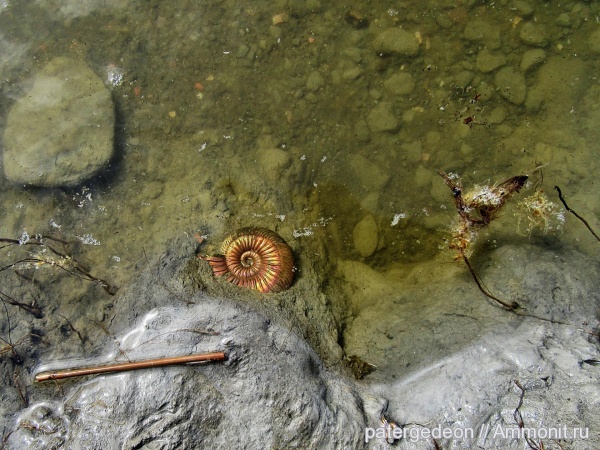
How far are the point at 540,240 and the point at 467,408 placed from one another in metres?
2.01

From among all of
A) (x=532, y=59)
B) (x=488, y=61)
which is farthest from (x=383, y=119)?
(x=532, y=59)

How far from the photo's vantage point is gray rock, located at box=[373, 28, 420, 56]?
15.4ft

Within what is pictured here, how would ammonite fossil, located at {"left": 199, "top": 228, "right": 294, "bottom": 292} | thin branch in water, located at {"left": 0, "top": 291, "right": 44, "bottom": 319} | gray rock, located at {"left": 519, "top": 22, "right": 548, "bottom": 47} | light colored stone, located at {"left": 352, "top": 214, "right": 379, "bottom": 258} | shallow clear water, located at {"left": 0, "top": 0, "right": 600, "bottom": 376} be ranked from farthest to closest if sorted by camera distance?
1. gray rock, located at {"left": 519, "top": 22, "right": 548, "bottom": 47}
2. light colored stone, located at {"left": 352, "top": 214, "right": 379, "bottom": 258}
3. shallow clear water, located at {"left": 0, "top": 0, "right": 600, "bottom": 376}
4. ammonite fossil, located at {"left": 199, "top": 228, "right": 294, "bottom": 292}
5. thin branch in water, located at {"left": 0, "top": 291, "right": 44, "bottom": 319}

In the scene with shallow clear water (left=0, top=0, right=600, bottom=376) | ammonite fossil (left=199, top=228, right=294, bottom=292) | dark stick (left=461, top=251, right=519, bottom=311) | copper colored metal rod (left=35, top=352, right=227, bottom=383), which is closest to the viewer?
copper colored metal rod (left=35, top=352, right=227, bottom=383)

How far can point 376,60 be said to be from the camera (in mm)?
4719

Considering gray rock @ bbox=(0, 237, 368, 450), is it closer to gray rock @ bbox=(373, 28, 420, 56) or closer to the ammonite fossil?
the ammonite fossil

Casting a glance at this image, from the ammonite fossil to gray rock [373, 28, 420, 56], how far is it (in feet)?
8.37

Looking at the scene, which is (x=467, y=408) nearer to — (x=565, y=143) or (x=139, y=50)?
(x=565, y=143)

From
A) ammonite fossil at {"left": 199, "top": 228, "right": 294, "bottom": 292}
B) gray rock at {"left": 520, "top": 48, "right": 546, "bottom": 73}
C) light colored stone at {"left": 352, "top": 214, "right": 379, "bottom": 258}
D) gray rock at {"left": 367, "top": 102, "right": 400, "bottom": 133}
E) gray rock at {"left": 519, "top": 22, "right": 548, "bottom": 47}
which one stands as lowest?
light colored stone at {"left": 352, "top": 214, "right": 379, "bottom": 258}

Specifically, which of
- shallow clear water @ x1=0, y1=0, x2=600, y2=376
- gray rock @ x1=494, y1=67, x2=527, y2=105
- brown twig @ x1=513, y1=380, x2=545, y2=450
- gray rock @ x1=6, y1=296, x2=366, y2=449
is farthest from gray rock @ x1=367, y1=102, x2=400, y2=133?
brown twig @ x1=513, y1=380, x2=545, y2=450

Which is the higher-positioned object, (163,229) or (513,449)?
(163,229)

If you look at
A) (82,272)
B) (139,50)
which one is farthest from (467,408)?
(139,50)

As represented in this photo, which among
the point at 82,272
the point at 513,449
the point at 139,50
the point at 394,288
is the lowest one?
the point at 394,288

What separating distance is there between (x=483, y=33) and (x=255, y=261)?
3656mm
